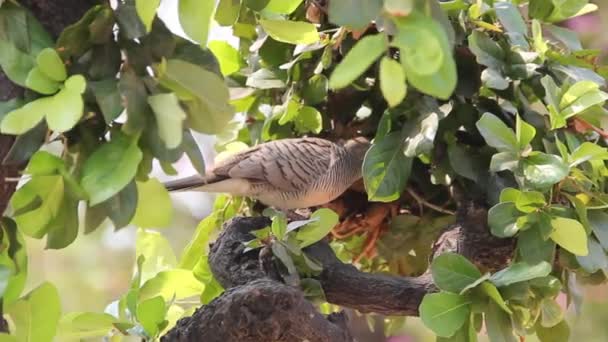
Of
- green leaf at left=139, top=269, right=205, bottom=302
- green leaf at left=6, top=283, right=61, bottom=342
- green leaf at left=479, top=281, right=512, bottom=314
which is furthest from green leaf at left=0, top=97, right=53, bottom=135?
green leaf at left=479, top=281, right=512, bottom=314

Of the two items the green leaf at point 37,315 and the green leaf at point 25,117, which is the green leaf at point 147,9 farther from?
the green leaf at point 37,315

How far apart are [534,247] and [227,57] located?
0.35 metres

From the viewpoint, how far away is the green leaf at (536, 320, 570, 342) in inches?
28.4

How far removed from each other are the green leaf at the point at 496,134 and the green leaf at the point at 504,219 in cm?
4

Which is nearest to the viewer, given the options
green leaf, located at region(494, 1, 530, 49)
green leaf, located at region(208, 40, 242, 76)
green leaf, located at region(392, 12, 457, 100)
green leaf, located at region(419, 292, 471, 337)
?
green leaf, located at region(392, 12, 457, 100)

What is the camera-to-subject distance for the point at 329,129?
0.81 meters

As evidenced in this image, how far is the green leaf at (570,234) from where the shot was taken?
60 centimetres


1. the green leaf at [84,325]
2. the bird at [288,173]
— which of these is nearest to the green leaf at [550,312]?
the bird at [288,173]

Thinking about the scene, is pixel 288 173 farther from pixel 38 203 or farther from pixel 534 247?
pixel 38 203

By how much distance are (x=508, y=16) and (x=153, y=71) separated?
1.23ft

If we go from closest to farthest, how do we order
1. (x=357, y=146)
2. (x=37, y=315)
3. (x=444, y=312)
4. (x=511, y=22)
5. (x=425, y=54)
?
(x=425, y=54) → (x=37, y=315) → (x=444, y=312) → (x=511, y=22) → (x=357, y=146)

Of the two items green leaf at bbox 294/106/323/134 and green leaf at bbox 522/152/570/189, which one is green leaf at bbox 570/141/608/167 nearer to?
green leaf at bbox 522/152/570/189

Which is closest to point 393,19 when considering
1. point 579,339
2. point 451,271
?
point 451,271

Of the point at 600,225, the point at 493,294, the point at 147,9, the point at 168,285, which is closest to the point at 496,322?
the point at 493,294
